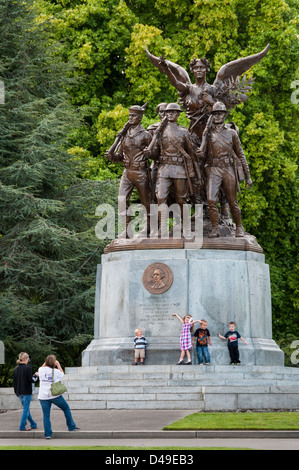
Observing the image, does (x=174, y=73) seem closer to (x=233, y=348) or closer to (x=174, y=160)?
(x=174, y=160)

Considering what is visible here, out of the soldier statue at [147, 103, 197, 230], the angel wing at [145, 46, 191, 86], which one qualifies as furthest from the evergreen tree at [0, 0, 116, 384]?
the soldier statue at [147, 103, 197, 230]

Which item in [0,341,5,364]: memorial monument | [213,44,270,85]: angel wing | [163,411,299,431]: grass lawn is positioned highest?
[213,44,270,85]: angel wing

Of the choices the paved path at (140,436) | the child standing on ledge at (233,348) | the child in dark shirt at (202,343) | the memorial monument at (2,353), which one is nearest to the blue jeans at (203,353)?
the child in dark shirt at (202,343)

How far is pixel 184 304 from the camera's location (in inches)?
851

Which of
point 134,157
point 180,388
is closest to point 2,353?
point 134,157

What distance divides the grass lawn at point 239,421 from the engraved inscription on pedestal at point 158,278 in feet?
18.7

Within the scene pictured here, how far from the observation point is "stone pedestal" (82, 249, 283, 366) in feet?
70.4

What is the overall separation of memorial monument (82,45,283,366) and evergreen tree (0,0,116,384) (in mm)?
6819

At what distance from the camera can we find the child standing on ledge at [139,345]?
69.0 ft

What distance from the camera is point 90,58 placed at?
117 feet

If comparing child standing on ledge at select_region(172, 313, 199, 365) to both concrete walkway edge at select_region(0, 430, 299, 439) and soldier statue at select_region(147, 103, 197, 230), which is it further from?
concrete walkway edge at select_region(0, 430, 299, 439)

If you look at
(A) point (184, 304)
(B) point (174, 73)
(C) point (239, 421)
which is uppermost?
(B) point (174, 73)

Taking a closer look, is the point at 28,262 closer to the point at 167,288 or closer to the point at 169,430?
Result: the point at 167,288

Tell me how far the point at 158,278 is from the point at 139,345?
1597mm
